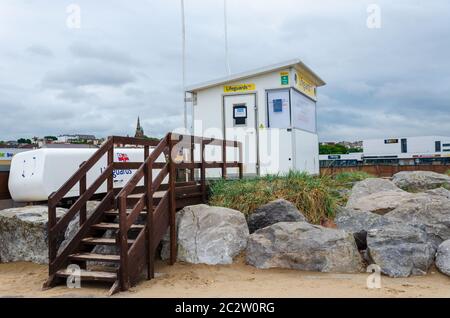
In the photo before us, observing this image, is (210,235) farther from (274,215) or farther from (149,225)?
(274,215)

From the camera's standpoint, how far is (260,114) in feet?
42.9

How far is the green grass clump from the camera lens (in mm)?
9172

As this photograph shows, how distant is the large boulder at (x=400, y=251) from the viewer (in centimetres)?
725

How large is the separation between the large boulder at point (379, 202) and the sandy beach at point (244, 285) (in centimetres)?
222

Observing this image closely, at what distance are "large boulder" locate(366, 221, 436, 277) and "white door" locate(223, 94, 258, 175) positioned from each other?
5.61 metres

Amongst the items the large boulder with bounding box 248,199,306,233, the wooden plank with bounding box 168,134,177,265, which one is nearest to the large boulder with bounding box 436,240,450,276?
the large boulder with bounding box 248,199,306,233

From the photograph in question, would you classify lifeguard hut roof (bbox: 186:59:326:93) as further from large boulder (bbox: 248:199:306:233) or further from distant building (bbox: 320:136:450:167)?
distant building (bbox: 320:136:450:167)

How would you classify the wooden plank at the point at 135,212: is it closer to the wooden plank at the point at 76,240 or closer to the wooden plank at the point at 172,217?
the wooden plank at the point at 172,217

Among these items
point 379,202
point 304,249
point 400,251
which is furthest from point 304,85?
point 400,251

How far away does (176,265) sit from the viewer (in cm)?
810

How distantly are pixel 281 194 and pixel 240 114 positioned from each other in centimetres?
445

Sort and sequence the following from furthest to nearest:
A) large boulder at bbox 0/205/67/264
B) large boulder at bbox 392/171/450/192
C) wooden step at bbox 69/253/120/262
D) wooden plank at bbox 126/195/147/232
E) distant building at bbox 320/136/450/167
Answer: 1. distant building at bbox 320/136/450/167
2. large boulder at bbox 392/171/450/192
3. large boulder at bbox 0/205/67/264
4. wooden step at bbox 69/253/120/262
5. wooden plank at bbox 126/195/147/232

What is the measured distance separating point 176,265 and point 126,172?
15.4ft

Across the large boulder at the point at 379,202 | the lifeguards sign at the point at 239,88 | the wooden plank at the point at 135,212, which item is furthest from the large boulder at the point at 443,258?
the lifeguards sign at the point at 239,88
